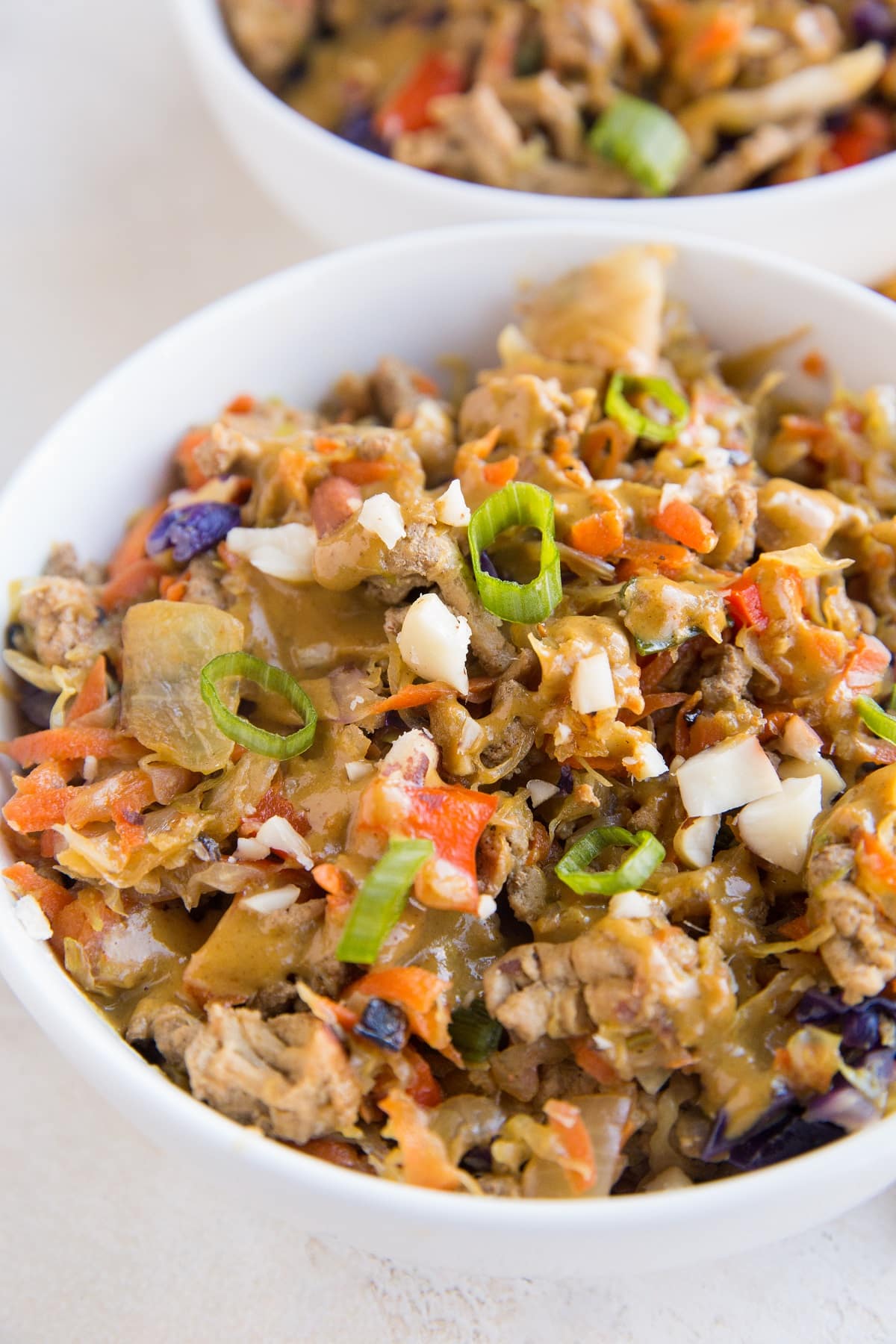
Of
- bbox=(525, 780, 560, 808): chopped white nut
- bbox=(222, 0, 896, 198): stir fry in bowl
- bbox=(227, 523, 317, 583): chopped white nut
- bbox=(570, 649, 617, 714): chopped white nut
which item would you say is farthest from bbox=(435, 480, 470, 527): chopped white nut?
bbox=(222, 0, 896, 198): stir fry in bowl

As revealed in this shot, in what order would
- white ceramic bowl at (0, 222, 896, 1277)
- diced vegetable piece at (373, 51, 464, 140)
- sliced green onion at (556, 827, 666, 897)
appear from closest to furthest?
1. white ceramic bowl at (0, 222, 896, 1277)
2. sliced green onion at (556, 827, 666, 897)
3. diced vegetable piece at (373, 51, 464, 140)

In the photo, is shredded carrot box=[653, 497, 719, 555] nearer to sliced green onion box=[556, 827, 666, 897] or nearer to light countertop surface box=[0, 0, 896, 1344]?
sliced green onion box=[556, 827, 666, 897]

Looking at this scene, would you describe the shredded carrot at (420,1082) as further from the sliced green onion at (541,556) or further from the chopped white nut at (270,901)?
the sliced green onion at (541,556)

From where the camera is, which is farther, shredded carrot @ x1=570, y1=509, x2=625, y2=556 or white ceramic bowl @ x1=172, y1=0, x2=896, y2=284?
white ceramic bowl @ x1=172, y1=0, x2=896, y2=284

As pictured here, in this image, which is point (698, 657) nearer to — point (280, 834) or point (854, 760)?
point (854, 760)

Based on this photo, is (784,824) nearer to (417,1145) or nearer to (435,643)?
(435,643)

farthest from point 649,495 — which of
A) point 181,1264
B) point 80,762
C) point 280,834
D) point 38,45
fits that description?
point 38,45
